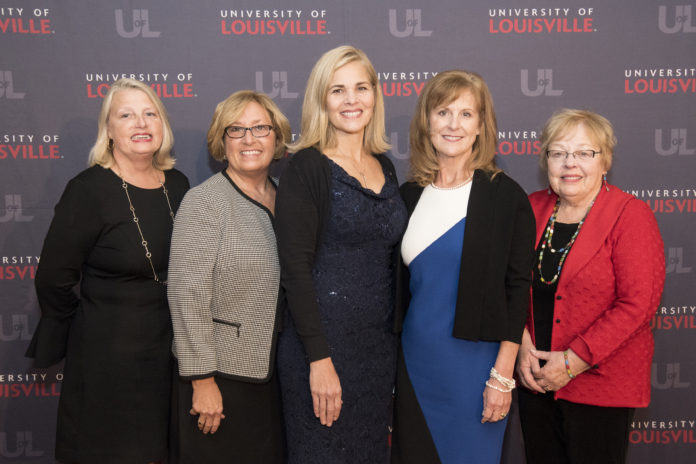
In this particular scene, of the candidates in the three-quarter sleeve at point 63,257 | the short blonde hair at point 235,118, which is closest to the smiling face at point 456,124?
the short blonde hair at point 235,118

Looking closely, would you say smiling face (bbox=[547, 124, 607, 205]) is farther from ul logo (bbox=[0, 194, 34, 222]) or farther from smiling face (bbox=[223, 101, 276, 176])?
ul logo (bbox=[0, 194, 34, 222])

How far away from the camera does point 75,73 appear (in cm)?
268

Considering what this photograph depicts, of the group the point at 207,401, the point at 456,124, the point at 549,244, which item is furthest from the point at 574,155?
the point at 207,401

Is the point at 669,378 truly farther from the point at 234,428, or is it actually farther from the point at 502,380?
the point at 234,428

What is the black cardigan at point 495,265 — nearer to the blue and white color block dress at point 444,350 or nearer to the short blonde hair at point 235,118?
the blue and white color block dress at point 444,350

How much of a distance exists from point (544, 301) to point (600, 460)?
0.61m

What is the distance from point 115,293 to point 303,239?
2.84ft

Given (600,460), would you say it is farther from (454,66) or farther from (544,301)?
(454,66)

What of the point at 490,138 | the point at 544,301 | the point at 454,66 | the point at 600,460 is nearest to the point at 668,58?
the point at 454,66

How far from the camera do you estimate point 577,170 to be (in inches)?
76.6

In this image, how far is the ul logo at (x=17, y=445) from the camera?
283 cm

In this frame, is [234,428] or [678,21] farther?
[678,21]

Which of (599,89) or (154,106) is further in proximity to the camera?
(599,89)

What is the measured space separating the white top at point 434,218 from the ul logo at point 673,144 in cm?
158
